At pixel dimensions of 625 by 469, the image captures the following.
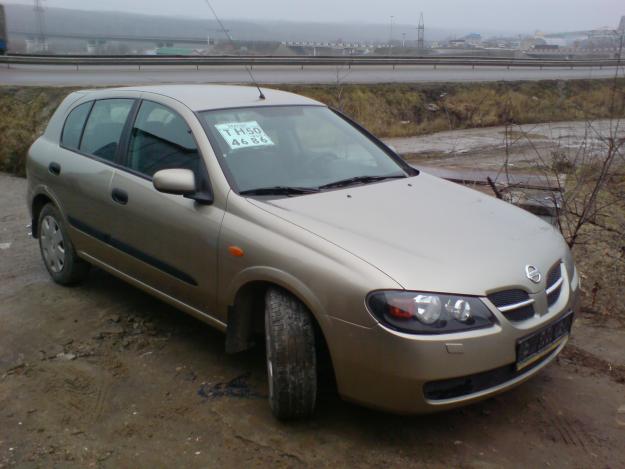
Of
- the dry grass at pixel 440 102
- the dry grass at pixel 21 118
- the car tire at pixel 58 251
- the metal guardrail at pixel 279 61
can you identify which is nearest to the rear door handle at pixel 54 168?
the car tire at pixel 58 251

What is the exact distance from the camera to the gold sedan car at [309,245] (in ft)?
10.0

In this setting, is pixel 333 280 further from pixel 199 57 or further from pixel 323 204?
pixel 199 57

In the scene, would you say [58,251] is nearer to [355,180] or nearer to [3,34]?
[355,180]

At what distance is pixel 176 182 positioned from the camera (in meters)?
3.82

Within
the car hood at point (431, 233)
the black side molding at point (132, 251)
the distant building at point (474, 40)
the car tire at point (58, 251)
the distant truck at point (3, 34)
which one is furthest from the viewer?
the distant building at point (474, 40)

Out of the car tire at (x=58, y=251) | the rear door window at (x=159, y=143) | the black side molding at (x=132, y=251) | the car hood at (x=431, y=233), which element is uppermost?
the rear door window at (x=159, y=143)

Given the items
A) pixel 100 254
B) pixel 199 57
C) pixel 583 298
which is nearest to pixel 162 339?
pixel 100 254

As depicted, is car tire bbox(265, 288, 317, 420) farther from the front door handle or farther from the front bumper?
the front door handle

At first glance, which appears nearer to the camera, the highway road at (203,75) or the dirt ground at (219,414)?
the dirt ground at (219,414)

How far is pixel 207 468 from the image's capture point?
315 centimetres

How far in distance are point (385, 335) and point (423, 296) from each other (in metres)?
0.24

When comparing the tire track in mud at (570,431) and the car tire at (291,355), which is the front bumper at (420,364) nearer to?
the car tire at (291,355)

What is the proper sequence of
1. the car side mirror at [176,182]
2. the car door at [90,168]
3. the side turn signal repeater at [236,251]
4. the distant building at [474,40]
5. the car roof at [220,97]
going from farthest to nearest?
the distant building at [474,40] → the car door at [90,168] → the car roof at [220,97] → the car side mirror at [176,182] → the side turn signal repeater at [236,251]

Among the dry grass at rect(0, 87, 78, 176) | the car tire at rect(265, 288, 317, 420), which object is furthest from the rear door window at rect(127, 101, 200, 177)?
the dry grass at rect(0, 87, 78, 176)
